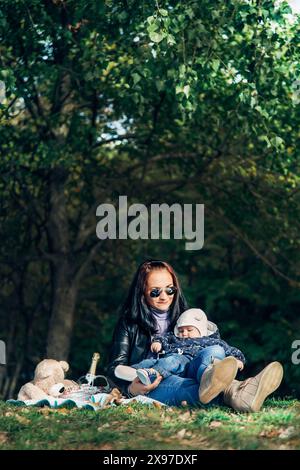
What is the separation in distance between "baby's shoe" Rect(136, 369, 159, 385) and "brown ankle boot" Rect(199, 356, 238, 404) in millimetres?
604

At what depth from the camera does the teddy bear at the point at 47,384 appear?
883cm

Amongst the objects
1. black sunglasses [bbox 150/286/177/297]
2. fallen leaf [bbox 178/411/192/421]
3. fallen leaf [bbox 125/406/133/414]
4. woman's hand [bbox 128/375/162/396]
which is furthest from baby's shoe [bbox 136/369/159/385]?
black sunglasses [bbox 150/286/177/297]

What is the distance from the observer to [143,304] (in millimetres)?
9344

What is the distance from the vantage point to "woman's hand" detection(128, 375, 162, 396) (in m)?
8.40

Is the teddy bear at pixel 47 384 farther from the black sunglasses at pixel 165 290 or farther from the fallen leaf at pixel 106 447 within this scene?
the fallen leaf at pixel 106 447

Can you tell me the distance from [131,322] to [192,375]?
1.19 metres

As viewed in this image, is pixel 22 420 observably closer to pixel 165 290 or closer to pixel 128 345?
pixel 128 345

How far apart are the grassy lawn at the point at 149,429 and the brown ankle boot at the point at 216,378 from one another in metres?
0.15

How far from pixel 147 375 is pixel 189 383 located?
379 mm

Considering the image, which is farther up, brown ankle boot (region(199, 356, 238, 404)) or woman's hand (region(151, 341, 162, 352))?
woman's hand (region(151, 341, 162, 352))

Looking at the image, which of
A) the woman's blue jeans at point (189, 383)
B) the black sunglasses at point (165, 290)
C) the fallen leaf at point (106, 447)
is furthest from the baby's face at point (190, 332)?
the fallen leaf at point (106, 447)

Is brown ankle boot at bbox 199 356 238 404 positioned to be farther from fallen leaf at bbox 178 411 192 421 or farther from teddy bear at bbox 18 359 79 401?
teddy bear at bbox 18 359 79 401

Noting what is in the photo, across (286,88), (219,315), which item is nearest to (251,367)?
(219,315)

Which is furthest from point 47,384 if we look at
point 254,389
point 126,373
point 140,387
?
point 254,389
